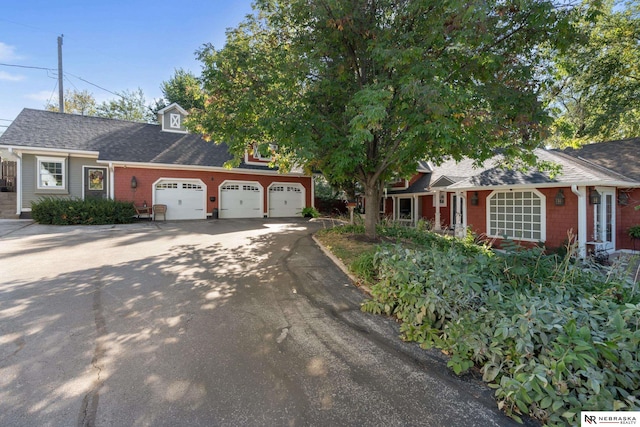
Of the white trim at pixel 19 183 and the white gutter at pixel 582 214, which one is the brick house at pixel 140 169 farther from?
the white gutter at pixel 582 214

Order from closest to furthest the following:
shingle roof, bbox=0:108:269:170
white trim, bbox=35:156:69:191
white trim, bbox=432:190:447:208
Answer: white trim, bbox=35:156:69:191 → shingle roof, bbox=0:108:269:170 → white trim, bbox=432:190:447:208

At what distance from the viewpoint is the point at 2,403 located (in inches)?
87.5

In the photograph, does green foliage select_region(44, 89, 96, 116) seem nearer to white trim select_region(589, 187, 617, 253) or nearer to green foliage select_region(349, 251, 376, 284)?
green foliage select_region(349, 251, 376, 284)

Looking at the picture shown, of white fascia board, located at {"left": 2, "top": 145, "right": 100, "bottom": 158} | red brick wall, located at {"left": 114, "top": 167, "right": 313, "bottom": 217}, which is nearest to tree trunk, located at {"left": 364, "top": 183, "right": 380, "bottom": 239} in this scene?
red brick wall, located at {"left": 114, "top": 167, "right": 313, "bottom": 217}

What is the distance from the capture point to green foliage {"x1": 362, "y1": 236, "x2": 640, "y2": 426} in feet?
7.07

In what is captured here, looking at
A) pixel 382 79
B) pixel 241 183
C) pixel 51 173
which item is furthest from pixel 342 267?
pixel 51 173

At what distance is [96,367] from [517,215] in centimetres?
1219

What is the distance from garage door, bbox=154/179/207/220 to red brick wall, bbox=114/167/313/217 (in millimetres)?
266

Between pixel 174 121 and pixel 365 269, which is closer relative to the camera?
pixel 365 269

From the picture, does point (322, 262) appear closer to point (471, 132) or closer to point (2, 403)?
point (471, 132)

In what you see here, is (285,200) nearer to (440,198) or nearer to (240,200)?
(240,200)

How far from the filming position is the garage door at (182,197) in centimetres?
1507

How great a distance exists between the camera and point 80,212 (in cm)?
1212

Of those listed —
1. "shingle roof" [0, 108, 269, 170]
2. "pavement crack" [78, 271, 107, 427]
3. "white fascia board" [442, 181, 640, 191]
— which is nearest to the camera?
"pavement crack" [78, 271, 107, 427]
